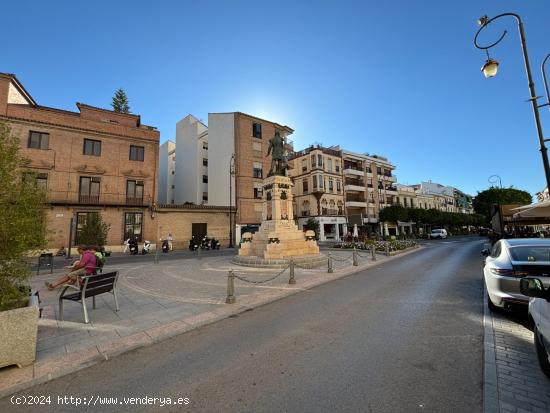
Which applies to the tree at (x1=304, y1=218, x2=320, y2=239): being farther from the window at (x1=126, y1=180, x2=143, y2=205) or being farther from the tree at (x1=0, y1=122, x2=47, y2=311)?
the tree at (x1=0, y1=122, x2=47, y2=311)

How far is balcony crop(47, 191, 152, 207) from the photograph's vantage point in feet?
72.4

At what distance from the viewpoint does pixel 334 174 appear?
43.0 metres

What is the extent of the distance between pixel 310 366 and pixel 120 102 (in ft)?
158

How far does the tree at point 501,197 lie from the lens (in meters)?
39.8

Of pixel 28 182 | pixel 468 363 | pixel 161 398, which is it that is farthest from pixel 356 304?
pixel 28 182

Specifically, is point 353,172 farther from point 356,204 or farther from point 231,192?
point 231,192

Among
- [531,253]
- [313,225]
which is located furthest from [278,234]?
[313,225]

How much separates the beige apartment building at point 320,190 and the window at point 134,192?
915 inches

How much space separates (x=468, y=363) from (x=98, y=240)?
885 inches

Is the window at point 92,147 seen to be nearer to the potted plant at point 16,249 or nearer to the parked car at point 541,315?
the potted plant at point 16,249

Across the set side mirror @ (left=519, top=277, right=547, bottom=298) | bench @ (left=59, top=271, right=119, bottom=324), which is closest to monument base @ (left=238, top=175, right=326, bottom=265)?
bench @ (left=59, top=271, right=119, bottom=324)

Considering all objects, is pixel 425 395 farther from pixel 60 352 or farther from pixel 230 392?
pixel 60 352

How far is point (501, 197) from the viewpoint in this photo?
40.7 meters

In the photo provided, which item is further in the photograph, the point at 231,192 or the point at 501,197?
the point at 501,197
